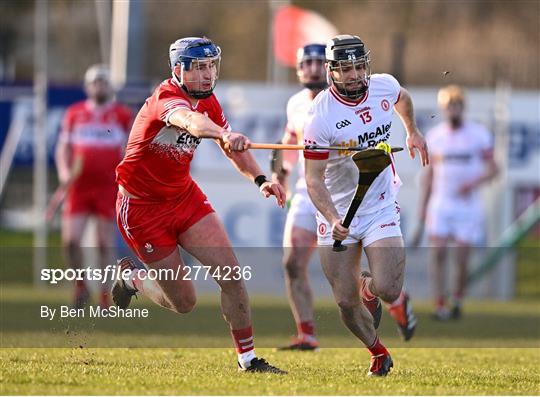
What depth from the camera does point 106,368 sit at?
9.49m

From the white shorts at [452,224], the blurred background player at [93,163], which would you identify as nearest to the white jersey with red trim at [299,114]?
the blurred background player at [93,163]

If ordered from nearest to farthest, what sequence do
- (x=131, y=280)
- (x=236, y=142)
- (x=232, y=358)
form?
(x=236, y=142)
(x=131, y=280)
(x=232, y=358)

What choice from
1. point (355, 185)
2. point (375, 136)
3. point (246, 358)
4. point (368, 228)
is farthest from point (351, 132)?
point (246, 358)

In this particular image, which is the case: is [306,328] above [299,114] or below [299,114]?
below

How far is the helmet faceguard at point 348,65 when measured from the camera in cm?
926

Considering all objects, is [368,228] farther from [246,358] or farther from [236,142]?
[236,142]

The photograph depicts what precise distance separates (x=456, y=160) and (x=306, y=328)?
5468 mm

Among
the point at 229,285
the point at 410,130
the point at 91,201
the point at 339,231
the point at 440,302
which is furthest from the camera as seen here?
the point at 91,201

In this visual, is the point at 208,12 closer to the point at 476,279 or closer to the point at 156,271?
the point at 476,279

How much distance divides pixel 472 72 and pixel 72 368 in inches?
954

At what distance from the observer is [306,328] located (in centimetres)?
1183

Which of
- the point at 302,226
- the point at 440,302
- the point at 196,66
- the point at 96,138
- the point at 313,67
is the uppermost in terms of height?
the point at 196,66

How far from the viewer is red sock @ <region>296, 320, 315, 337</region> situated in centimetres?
1182

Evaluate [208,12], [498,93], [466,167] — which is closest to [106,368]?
[466,167]
